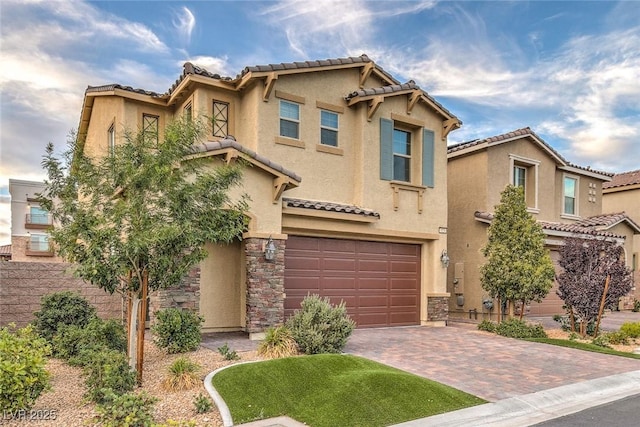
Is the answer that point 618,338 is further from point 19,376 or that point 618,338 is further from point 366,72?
point 19,376

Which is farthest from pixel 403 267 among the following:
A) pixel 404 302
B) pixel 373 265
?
pixel 373 265

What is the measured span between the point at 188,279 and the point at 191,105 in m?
5.68

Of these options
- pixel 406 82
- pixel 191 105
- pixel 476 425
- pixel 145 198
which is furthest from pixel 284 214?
pixel 476 425

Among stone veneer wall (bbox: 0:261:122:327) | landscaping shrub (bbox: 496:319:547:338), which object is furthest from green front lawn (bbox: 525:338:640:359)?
stone veneer wall (bbox: 0:261:122:327)

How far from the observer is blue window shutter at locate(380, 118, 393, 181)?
1477cm

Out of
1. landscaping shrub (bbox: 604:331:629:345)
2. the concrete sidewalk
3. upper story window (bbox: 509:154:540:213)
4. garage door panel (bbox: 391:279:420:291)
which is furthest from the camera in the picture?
upper story window (bbox: 509:154:540:213)

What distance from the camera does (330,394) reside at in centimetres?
700

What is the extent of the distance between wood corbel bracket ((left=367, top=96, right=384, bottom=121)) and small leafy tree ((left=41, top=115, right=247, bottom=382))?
7.71m

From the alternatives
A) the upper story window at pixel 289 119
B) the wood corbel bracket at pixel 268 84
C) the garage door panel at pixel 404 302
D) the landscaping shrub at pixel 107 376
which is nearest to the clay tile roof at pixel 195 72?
the wood corbel bracket at pixel 268 84

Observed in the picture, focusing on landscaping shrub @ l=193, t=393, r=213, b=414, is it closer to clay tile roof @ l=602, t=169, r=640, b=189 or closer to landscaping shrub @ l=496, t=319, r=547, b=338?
landscaping shrub @ l=496, t=319, r=547, b=338

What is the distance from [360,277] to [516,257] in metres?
4.81

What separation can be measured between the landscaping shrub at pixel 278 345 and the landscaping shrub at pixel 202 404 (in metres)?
2.54

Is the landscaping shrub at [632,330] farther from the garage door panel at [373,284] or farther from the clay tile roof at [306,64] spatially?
the clay tile roof at [306,64]

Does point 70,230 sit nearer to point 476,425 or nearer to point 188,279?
point 188,279
